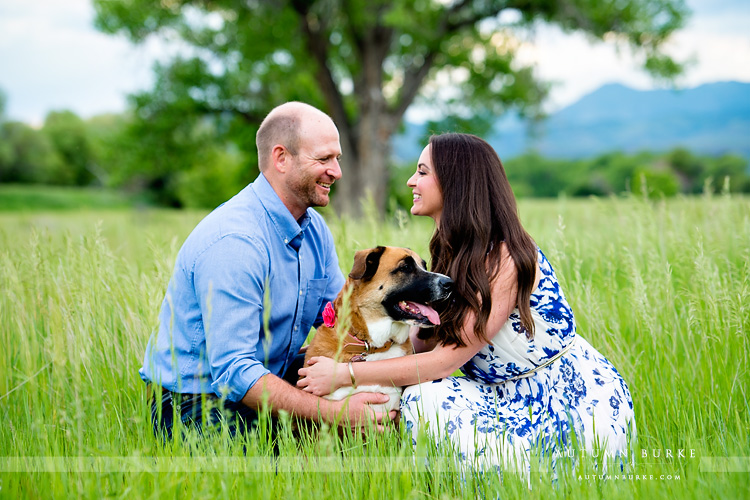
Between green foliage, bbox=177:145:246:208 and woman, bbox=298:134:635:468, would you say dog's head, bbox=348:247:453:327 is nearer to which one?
woman, bbox=298:134:635:468

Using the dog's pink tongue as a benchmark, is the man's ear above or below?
above

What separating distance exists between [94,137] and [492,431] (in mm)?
19521

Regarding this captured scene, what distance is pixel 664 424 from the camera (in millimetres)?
2990

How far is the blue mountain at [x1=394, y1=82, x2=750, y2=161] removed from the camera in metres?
15.6

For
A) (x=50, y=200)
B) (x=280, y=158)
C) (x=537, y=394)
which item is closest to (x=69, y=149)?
(x=50, y=200)

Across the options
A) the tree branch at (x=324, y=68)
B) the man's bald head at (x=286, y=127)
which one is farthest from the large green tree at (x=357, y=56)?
the man's bald head at (x=286, y=127)

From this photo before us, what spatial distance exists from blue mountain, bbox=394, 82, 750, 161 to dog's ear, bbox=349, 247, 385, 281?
272cm

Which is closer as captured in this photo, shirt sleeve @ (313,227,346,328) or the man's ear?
the man's ear

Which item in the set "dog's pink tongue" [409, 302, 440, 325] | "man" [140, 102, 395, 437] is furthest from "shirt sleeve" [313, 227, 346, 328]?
"dog's pink tongue" [409, 302, 440, 325]

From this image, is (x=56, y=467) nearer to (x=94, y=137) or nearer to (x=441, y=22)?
(x=441, y=22)

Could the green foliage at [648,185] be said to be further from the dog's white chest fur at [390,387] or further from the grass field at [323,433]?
the dog's white chest fur at [390,387]

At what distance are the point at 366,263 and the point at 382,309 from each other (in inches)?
11.4

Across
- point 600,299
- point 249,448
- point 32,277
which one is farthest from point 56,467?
point 600,299

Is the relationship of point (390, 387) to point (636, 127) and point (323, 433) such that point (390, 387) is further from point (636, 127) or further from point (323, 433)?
point (636, 127)
